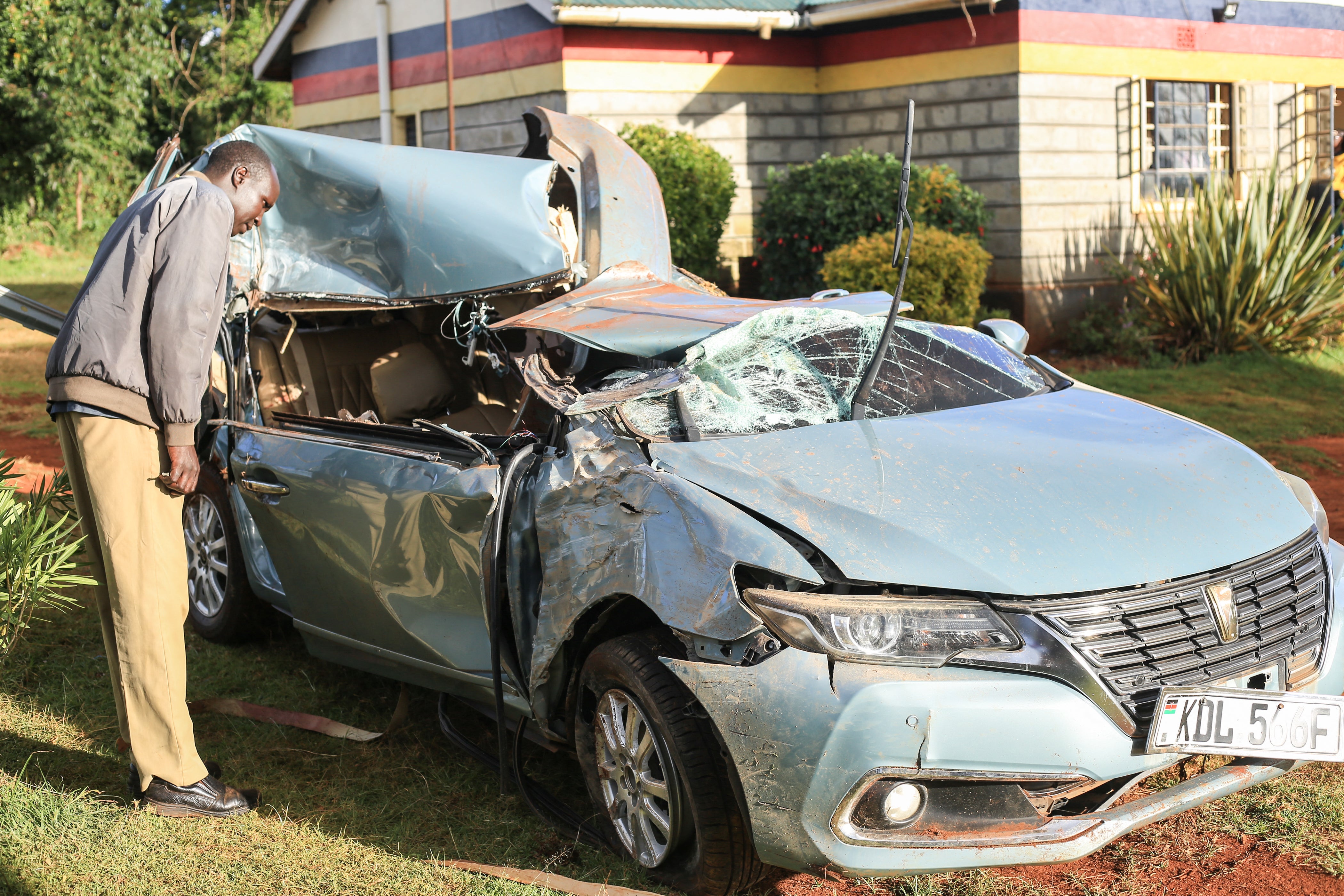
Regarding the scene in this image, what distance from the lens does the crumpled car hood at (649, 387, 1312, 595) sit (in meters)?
2.85

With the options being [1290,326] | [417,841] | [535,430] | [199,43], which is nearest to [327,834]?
[417,841]

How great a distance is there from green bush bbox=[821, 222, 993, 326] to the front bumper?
29.1 ft

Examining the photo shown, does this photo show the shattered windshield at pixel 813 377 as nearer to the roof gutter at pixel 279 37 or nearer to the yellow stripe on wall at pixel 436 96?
the yellow stripe on wall at pixel 436 96

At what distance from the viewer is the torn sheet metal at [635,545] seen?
289 centimetres

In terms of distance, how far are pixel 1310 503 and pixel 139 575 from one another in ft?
11.4

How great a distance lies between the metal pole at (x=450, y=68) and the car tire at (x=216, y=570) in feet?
33.7

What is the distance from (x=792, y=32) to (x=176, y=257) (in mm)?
12375

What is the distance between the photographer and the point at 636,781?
324cm

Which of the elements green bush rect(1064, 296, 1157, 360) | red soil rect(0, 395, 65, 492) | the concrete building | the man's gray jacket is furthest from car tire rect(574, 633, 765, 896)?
the concrete building

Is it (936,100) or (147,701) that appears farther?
(936,100)

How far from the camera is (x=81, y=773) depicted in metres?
4.10

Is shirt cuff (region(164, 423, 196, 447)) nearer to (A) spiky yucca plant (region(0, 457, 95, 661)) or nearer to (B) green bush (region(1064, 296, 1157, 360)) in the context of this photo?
(A) spiky yucca plant (region(0, 457, 95, 661))

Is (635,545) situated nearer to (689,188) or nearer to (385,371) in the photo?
(385,371)

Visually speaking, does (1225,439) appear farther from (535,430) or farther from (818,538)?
(535,430)
